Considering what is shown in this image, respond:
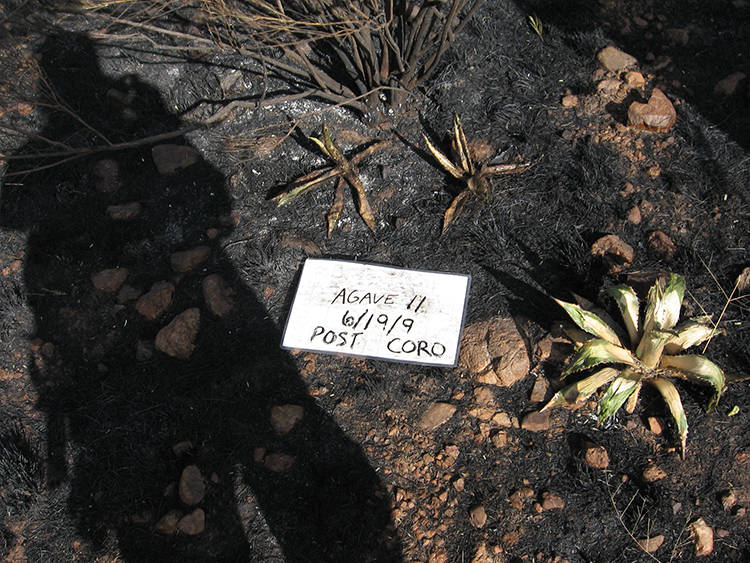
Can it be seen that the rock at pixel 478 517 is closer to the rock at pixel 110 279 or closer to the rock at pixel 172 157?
the rock at pixel 110 279

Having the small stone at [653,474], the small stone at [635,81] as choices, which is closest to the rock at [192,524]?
the small stone at [653,474]

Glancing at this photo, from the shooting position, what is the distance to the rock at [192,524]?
2066 mm

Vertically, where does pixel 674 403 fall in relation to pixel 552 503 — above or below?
above

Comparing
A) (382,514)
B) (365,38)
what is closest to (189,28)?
(365,38)

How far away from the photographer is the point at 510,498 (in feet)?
6.59

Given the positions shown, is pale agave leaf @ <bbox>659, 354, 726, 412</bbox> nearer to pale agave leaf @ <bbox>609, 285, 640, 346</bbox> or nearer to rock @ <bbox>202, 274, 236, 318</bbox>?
pale agave leaf @ <bbox>609, 285, 640, 346</bbox>

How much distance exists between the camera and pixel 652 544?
74.3 inches

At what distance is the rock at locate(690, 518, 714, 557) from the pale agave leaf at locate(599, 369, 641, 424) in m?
0.46

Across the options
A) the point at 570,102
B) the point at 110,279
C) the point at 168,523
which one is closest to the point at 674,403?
the point at 570,102

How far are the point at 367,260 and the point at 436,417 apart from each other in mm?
814

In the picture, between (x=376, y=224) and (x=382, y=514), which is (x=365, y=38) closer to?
(x=376, y=224)

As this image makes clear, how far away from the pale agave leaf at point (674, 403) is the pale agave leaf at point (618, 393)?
0.27 feet

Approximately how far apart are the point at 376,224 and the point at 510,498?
4.49ft

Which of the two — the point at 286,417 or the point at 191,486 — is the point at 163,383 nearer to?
the point at 191,486
